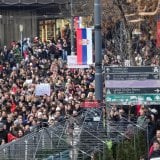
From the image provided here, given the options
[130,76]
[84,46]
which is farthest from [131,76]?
[84,46]

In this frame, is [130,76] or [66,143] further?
[130,76]

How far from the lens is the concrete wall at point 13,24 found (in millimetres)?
54812

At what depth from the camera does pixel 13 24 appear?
55031 mm

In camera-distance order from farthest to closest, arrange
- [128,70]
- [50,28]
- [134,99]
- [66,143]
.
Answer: [50,28] < [128,70] < [134,99] < [66,143]

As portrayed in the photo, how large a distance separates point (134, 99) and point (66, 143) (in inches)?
87.5

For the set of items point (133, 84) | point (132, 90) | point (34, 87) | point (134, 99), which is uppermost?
point (133, 84)

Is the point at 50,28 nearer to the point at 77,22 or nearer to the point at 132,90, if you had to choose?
the point at 77,22

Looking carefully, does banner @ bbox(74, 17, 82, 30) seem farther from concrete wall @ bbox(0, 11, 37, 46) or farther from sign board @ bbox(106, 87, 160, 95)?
sign board @ bbox(106, 87, 160, 95)

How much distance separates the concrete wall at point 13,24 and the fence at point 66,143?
37659 mm

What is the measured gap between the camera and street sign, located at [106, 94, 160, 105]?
56.5ft

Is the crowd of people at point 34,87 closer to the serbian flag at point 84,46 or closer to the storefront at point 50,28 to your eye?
the serbian flag at point 84,46

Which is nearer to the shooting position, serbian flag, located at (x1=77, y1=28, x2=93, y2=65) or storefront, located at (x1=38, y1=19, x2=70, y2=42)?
serbian flag, located at (x1=77, y1=28, x2=93, y2=65)

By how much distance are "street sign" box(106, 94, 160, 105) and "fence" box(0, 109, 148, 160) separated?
599 millimetres

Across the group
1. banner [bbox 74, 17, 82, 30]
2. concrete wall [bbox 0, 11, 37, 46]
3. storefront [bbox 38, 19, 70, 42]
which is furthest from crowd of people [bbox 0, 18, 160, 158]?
storefront [bbox 38, 19, 70, 42]
